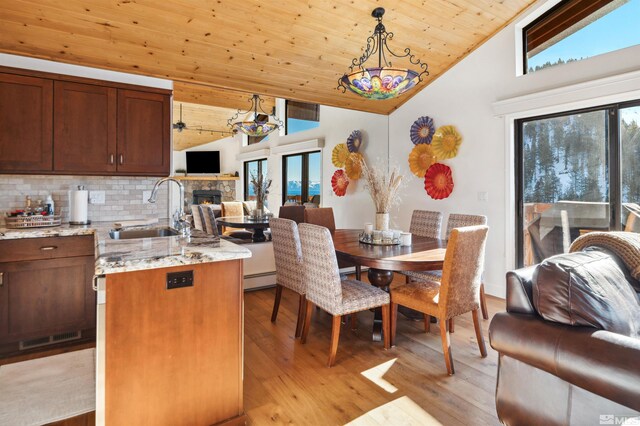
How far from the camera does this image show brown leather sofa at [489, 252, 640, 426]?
116 cm

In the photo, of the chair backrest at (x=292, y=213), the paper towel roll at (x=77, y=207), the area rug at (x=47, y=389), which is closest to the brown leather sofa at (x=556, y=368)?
the area rug at (x=47, y=389)

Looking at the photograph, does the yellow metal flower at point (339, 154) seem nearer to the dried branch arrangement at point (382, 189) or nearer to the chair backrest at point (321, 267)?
the dried branch arrangement at point (382, 189)

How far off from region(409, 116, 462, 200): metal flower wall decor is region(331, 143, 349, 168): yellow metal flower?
1.38m

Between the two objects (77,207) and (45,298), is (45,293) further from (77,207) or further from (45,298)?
(77,207)

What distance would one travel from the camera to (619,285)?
5.03 ft

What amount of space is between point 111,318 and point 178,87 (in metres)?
5.79

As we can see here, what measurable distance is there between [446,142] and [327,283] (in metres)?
2.97

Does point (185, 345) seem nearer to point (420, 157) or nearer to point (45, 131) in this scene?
point (45, 131)

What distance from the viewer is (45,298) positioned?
8.64ft

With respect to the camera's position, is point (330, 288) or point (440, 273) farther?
point (440, 273)

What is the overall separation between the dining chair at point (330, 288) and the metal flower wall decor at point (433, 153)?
95.3 inches

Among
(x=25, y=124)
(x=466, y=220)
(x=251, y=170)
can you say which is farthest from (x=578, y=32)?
(x=251, y=170)

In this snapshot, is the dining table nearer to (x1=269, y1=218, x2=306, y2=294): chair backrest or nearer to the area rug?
(x1=269, y1=218, x2=306, y2=294): chair backrest

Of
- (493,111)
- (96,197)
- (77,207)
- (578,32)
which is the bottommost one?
(77,207)
